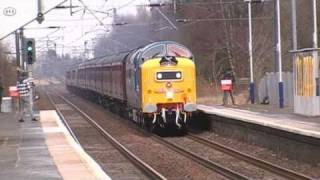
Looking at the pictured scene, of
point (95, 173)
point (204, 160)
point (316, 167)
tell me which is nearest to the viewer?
point (95, 173)

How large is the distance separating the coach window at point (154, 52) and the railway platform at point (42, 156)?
143 inches

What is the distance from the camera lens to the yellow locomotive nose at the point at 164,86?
22953mm

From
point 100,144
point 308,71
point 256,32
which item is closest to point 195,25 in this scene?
point 256,32

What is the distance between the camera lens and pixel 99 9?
1566 inches

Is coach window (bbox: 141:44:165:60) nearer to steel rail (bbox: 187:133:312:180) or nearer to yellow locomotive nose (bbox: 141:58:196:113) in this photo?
yellow locomotive nose (bbox: 141:58:196:113)

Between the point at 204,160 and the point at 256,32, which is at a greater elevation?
the point at 256,32

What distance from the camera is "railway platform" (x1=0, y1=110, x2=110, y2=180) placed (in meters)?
12.3

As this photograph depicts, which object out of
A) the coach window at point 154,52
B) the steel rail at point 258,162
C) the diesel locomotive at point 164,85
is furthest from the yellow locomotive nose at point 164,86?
the steel rail at point 258,162

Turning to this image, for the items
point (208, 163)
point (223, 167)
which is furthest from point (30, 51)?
point (223, 167)

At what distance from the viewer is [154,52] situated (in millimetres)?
23625

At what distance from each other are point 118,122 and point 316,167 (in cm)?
1677

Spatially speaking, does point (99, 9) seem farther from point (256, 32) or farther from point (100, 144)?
point (100, 144)

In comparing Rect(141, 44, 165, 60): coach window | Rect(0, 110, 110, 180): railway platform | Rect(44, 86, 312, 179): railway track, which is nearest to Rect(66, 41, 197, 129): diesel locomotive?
Rect(141, 44, 165, 60): coach window

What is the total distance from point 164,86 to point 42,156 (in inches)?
315
